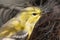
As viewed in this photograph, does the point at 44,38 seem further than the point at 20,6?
No

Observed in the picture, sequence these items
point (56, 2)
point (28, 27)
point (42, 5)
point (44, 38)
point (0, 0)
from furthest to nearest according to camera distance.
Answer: point (0, 0), point (42, 5), point (56, 2), point (28, 27), point (44, 38)

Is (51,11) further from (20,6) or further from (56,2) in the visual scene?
(20,6)

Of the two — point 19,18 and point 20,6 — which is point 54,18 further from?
point 20,6

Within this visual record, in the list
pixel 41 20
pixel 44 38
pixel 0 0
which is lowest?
pixel 44 38

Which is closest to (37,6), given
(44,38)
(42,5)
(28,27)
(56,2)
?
(42,5)

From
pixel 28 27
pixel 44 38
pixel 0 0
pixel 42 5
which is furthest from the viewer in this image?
pixel 0 0

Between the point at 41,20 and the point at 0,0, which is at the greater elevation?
the point at 0,0
